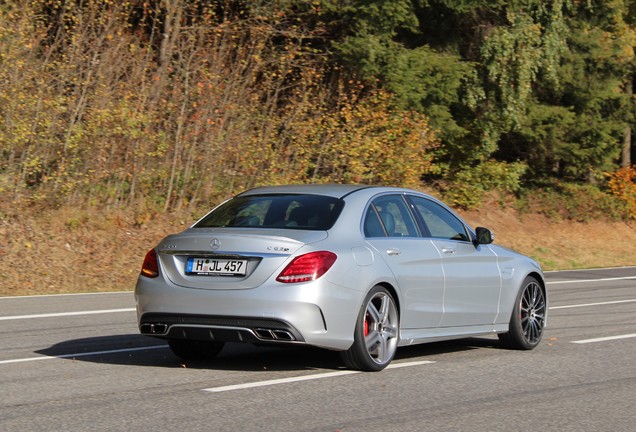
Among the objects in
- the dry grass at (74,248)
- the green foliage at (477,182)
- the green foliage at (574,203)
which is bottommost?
the green foliage at (574,203)

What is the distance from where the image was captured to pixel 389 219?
9805 mm

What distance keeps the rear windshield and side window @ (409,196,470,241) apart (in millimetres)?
1182

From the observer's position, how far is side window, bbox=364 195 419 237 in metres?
9.52

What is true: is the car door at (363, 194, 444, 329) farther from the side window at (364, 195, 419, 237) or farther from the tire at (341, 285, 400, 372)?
the tire at (341, 285, 400, 372)

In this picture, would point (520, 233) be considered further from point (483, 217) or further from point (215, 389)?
point (215, 389)

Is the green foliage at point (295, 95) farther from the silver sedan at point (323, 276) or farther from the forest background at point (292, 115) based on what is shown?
the silver sedan at point (323, 276)

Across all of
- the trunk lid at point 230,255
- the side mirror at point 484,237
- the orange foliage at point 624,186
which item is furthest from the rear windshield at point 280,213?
the orange foliage at point 624,186

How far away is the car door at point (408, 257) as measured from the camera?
372 inches

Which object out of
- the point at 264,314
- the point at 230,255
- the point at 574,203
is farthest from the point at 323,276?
the point at 574,203

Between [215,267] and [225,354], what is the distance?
1.77 metres

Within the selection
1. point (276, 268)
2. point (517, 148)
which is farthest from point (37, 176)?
point (517, 148)

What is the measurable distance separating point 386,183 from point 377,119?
5.17 feet

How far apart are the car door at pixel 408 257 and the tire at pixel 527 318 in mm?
1389

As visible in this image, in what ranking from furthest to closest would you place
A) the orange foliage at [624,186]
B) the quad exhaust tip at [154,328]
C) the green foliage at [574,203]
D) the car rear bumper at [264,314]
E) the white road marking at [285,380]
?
the orange foliage at [624,186], the green foliage at [574,203], the quad exhaust tip at [154,328], the car rear bumper at [264,314], the white road marking at [285,380]
